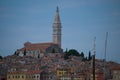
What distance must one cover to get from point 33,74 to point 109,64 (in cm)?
377

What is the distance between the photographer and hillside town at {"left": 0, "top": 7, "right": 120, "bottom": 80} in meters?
21.7

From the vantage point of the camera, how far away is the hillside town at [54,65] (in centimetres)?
2169

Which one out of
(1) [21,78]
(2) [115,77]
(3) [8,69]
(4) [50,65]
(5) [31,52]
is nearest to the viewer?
(2) [115,77]

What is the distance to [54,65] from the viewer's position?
2903 cm

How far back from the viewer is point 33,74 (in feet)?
76.9

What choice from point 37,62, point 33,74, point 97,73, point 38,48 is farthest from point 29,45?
point 97,73

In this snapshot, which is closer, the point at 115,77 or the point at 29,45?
the point at 115,77

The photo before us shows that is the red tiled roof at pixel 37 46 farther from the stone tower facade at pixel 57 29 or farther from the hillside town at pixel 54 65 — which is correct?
the stone tower facade at pixel 57 29

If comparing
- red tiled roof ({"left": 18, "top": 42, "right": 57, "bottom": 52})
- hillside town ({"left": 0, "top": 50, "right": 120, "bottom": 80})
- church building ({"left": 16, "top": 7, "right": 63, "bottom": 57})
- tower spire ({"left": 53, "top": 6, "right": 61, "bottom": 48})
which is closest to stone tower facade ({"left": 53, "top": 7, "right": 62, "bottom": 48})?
tower spire ({"left": 53, "top": 6, "right": 61, "bottom": 48})

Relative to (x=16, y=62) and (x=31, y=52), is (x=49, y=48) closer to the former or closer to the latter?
(x=31, y=52)

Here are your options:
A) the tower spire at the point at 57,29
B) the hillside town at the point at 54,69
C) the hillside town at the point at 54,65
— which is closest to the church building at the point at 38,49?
the hillside town at the point at 54,65

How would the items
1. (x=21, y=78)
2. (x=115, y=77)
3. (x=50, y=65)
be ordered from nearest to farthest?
(x=115, y=77), (x=21, y=78), (x=50, y=65)

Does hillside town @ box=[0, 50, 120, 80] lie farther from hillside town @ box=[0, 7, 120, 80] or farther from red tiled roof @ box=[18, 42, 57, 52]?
red tiled roof @ box=[18, 42, 57, 52]

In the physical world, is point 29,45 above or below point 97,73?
above
